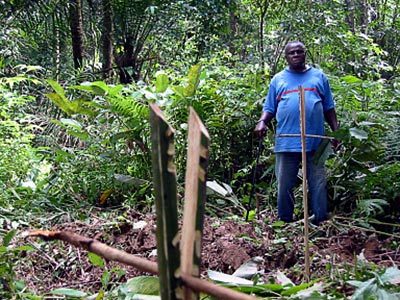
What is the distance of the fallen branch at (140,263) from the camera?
0.53 m

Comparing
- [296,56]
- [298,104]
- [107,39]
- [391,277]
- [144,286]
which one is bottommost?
[144,286]

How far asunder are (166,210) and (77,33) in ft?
25.1

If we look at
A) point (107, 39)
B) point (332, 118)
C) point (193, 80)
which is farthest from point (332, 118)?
point (107, 39)

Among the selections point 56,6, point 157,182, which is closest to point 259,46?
point 56,6

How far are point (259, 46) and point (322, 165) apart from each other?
4.74 meters

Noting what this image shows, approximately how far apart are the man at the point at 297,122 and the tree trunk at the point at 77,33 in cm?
435

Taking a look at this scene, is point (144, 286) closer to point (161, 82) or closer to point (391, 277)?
point (391, 277)

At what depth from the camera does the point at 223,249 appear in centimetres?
306

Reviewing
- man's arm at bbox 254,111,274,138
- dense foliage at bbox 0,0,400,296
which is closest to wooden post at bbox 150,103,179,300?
dense foliage at bbox 0,0,400,296

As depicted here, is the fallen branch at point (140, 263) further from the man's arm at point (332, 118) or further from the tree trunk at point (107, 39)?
the tree trunk at point (107, 39)

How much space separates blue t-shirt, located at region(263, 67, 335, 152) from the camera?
4086mm

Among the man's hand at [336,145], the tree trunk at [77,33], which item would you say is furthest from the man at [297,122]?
the tree trunk at [77,33]

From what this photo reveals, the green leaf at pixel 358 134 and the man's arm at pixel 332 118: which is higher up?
the man's arm at pixel 332 118

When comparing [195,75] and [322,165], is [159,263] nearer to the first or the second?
[322,165]
